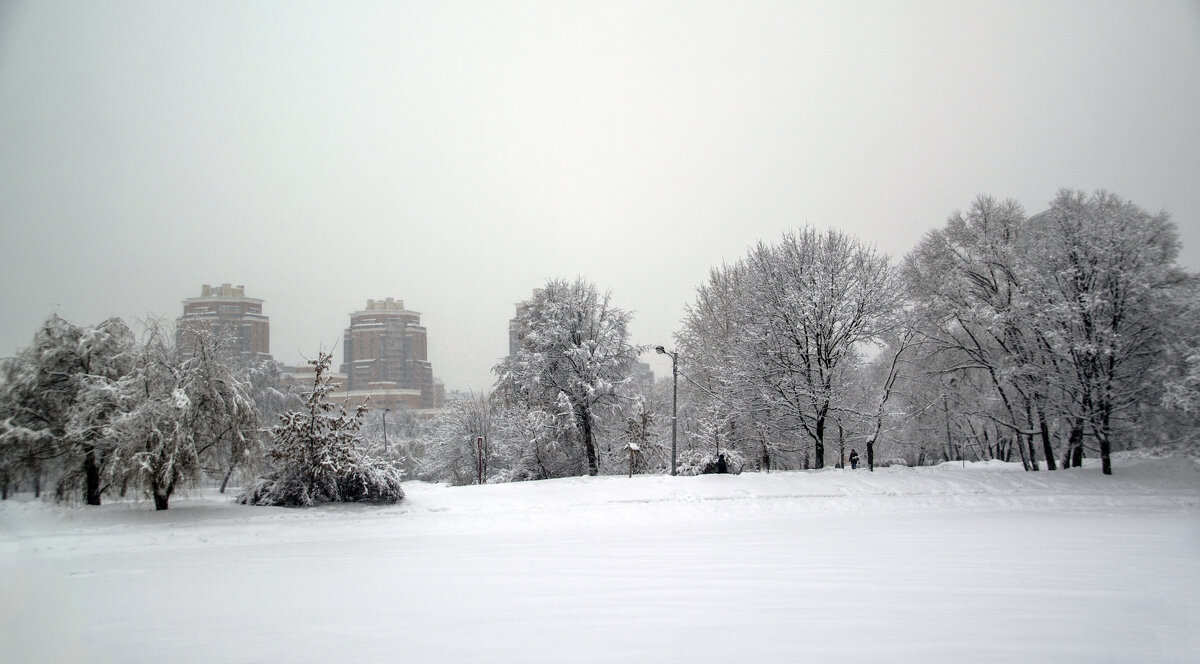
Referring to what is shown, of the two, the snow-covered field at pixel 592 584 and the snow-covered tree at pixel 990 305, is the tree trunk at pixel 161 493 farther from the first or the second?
the snow-covered tree at pixel 990 305

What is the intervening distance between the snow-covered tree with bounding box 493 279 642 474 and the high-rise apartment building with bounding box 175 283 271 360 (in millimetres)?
11923

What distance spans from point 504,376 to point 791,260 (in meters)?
16.2

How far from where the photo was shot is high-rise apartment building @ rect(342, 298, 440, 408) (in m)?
51.4

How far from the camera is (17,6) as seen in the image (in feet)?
38.7

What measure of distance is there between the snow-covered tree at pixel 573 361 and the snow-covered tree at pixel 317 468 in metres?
13.5

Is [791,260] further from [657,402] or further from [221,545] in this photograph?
[221,545]

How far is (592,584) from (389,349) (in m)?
49.0

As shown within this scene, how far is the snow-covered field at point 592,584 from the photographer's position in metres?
6.20

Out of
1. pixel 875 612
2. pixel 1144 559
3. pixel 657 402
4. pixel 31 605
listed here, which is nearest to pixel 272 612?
pixel 31 605

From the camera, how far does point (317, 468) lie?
61.3 ft

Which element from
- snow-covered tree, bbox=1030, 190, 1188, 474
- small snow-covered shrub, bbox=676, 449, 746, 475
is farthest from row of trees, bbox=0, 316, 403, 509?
snow-covered tree, bbox=1030, 190, 1188, 474

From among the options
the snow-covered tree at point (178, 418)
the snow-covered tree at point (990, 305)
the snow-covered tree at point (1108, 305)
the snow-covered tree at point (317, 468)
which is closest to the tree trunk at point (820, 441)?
the snow-covered tree at point (990, 305)

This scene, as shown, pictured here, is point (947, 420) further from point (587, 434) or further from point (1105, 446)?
point (587, 434)

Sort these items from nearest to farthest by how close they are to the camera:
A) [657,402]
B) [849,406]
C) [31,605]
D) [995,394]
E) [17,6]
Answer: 1. [31,605]
2. [17,6]
3. [849,406]
4. [995,394]
5. [657,402]
